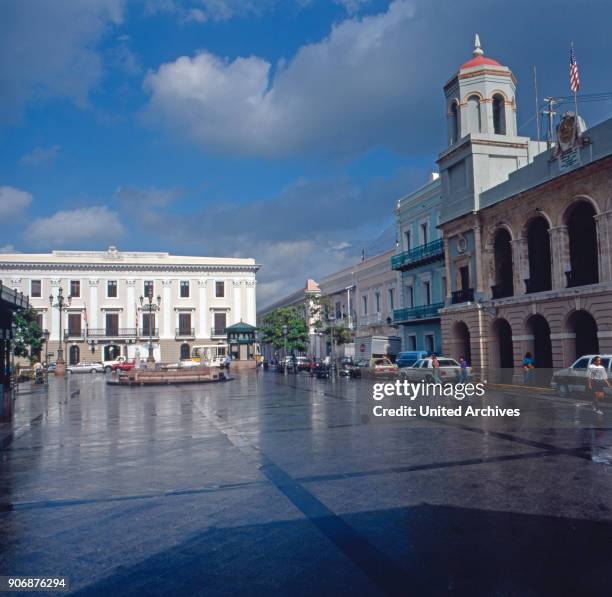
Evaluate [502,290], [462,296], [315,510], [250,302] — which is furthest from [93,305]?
[315,510]

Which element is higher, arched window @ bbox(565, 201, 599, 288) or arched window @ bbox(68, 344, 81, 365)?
arched window @ bbox(565, 201, 599, 288)

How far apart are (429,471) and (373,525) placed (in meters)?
2.97

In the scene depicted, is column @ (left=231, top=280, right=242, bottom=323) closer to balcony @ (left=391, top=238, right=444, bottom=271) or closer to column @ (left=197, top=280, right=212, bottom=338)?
column @ (left=197, top=280, right=212, bottom=338)

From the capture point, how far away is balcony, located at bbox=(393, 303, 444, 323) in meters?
40.9

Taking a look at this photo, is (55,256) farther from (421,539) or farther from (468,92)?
(421,539)

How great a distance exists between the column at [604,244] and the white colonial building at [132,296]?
1895 inches

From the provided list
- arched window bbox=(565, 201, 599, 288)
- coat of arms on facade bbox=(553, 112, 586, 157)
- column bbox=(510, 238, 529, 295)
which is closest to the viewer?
coat of arms on facade bbox=(553, 112, 586, 157)

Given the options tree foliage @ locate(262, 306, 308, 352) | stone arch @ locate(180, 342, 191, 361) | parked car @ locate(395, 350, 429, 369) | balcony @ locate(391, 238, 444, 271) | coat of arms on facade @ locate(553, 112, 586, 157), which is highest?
coat of arms on facade @ locate(553, 112, 586, 157)

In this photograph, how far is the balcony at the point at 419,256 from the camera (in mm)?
40344

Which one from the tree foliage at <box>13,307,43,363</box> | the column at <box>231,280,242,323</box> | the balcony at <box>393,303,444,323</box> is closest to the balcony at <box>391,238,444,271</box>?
the balcony at <box>393,303,444,323</box>

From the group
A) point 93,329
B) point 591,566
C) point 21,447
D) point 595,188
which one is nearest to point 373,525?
point 591,566

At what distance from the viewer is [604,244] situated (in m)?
24.9

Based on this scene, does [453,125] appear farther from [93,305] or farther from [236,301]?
[93,305]

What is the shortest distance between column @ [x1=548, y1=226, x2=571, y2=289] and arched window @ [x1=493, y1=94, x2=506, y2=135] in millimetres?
9063
